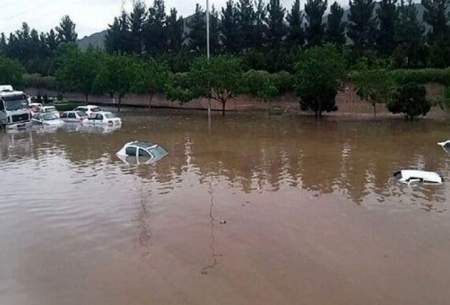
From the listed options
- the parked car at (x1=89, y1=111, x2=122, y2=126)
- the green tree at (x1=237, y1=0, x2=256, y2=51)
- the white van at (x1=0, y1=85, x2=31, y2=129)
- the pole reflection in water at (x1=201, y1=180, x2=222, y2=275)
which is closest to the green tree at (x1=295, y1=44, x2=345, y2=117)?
the parked car at (x1=89, y1=111, x2=122, y2=126)

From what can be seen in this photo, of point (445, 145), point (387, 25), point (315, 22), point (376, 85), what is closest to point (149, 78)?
point (376, 85)

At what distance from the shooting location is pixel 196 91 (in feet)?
173

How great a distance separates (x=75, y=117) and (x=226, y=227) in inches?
1290

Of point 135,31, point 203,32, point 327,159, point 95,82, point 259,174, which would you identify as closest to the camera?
point 259,174

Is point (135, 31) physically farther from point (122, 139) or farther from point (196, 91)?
point (122, 139)

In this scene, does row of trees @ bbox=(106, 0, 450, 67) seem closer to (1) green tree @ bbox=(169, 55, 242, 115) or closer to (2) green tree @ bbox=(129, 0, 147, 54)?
(2) green tree @ bbox=(129, 0, 147, 54)

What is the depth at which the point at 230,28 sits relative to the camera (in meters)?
81.7

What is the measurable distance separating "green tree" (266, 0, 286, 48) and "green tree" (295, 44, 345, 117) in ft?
98.7

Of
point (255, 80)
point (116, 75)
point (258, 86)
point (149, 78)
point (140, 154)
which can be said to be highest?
point (116, 75)

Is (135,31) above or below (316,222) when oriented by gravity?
above

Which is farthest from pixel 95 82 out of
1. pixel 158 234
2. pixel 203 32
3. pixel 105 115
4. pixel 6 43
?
pixel 6 43

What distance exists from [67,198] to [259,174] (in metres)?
7.97

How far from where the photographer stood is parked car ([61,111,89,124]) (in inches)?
1771

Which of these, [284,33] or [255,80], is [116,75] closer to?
[255,80]
